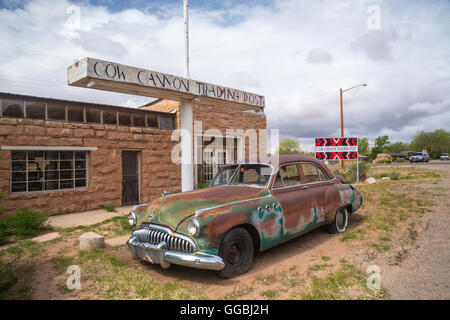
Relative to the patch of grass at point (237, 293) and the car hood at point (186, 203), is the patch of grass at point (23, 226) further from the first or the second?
the patch of grass at point (237, 293)

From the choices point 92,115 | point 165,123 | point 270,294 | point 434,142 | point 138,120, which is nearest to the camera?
point 270,294

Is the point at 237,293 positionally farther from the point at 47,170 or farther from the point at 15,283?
the point at 47,170

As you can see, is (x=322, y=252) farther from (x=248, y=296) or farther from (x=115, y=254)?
(x=115, y=254)

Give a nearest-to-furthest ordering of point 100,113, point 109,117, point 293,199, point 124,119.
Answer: point 293,199, point 100,113, point 109,117, point 124,119

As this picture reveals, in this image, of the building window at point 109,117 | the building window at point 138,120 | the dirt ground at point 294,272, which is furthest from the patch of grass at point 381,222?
the building window at point 109,117

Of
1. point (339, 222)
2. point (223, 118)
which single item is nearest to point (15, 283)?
point (339, 222)

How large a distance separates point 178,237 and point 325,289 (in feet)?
5.71

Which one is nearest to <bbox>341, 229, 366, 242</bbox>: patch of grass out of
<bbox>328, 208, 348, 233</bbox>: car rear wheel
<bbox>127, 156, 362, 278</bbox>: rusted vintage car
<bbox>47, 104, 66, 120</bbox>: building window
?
<bbox>328, 208, 348, 233</bbox>: car rear wheel

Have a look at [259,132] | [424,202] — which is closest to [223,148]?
[259,132]

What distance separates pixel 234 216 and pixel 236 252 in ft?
1.66

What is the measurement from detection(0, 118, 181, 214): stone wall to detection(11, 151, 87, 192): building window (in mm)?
205

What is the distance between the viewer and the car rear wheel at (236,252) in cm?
365

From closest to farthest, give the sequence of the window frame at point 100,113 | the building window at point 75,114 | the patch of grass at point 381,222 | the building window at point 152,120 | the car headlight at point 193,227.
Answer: the car headlight at point 193,227, the patch of grass at point 381,222, the window frame at point 100,113, the building window at point 75,114, the building window at point 152,120

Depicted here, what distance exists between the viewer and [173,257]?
11.4ft
